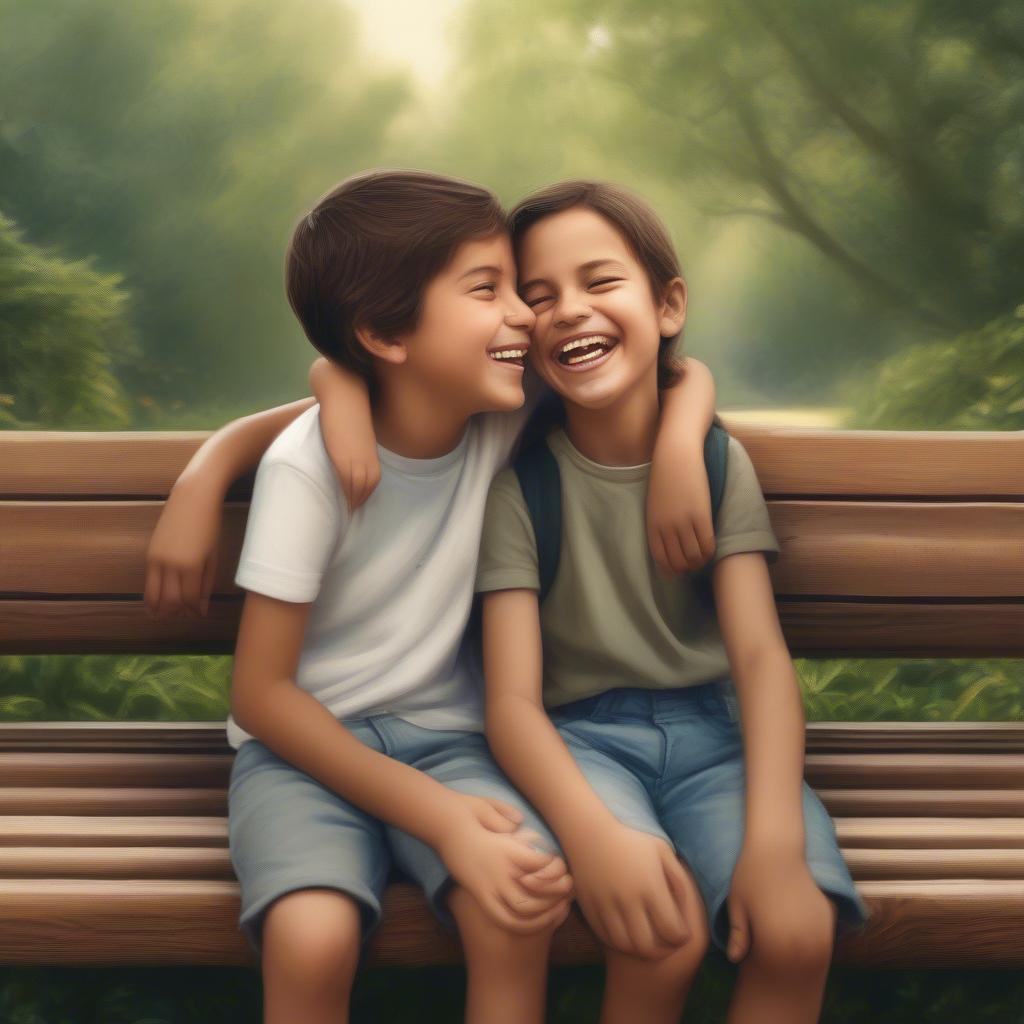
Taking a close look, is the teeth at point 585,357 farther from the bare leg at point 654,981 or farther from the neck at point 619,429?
the bare leg at point 654,981

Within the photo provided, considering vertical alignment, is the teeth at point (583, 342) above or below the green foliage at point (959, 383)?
below

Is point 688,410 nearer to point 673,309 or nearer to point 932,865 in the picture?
point 673,309

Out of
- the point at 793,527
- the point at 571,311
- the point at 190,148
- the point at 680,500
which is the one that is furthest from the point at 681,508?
the point at 190,148

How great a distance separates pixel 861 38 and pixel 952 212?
37.9 inches

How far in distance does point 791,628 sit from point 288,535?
992mm

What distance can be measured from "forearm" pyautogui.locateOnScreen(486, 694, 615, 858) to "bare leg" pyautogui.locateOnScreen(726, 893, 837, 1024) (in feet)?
0.78

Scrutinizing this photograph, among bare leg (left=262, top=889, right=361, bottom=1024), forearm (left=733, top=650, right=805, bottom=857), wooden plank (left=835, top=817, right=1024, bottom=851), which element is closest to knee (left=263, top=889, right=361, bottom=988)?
bare leg (left=262, top=889, right=361, bottom=1024)

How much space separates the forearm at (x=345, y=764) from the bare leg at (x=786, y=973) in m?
0.41

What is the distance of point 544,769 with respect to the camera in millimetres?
1691

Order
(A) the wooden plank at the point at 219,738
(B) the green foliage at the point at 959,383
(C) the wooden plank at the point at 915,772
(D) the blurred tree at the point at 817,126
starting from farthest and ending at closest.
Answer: (D) the blurred tree at the point at 817,126 → (B) the green foliage at the point at 959,383 → (A) the wooden plank at the point at 219,738 → (C) the wooden plank at the point at 915,772

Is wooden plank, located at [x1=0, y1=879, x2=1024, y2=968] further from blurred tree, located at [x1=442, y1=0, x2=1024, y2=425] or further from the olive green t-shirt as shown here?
blurred tree, located at [x1=442, y1=0, x2=1024, y2=425]

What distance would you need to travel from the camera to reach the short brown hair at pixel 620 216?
6.22 ft

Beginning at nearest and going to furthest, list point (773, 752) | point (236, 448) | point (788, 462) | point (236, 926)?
point (236, 926) < point (773, 752) < point (236, 448) < point (788, 462)

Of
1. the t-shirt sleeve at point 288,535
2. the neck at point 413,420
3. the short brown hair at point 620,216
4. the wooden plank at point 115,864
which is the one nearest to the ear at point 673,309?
the short brown hair at point 620,216
